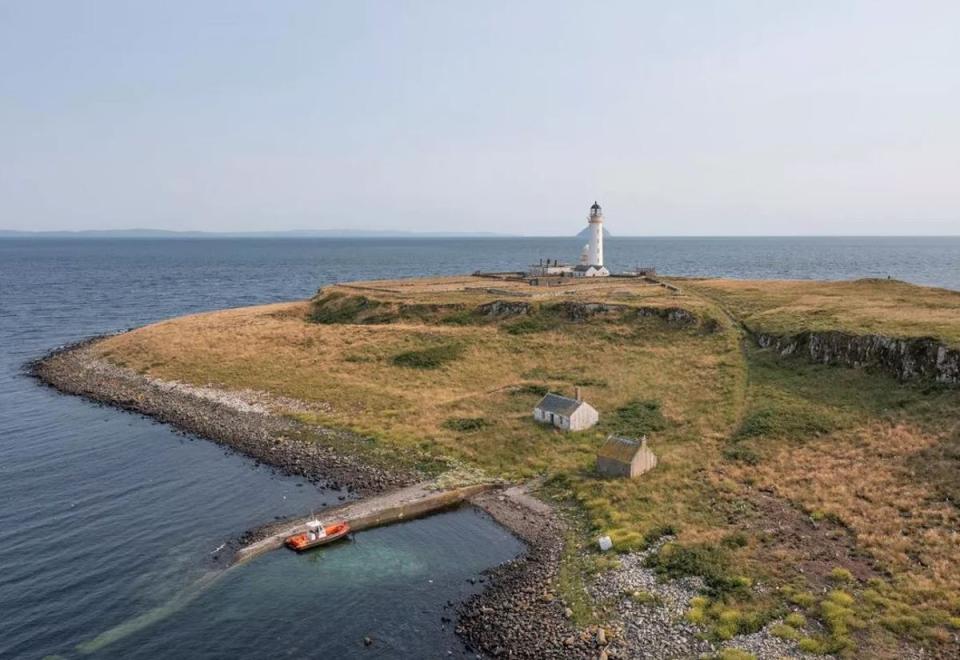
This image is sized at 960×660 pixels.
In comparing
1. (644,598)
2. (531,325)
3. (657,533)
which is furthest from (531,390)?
(644,598)

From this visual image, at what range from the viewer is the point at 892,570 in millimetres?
26953

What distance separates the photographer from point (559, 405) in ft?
153

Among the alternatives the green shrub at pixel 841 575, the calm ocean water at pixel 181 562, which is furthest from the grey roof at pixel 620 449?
the green shrub at pixel 841 575

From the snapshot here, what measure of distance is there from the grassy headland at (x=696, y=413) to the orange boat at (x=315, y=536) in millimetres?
10380

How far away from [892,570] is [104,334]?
98.1 meters

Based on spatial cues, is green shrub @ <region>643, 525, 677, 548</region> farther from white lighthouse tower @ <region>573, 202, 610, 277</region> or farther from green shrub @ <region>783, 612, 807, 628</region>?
white lighthouse tower @ <region>573, 202, 610, 277</region>

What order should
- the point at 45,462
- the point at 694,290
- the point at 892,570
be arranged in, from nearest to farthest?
the point at 892,570 < the point at 45,462 < the point at 694,290

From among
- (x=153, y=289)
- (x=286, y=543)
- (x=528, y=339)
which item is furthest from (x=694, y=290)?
(x=153, y=289)

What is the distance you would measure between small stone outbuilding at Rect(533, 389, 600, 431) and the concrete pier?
353 inches

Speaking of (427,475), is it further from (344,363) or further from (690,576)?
(344,363)

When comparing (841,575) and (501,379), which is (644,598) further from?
(501,379)

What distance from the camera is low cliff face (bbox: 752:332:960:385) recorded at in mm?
43312

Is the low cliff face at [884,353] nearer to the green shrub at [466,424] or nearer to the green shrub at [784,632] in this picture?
the green shrub at [466,424]

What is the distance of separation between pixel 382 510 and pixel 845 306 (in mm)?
50864
